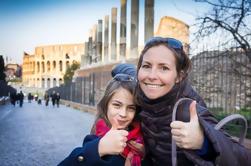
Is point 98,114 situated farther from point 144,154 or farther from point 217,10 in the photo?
point 217,10

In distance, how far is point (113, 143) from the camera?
156cm

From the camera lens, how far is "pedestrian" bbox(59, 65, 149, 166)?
1.57 m

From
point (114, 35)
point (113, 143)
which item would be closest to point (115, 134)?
point (113, 143)

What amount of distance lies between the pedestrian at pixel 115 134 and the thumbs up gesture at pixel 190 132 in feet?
0.84

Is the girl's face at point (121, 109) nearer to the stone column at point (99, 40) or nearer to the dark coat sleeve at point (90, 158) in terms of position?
the dark coat sleeve at point (90, 158)

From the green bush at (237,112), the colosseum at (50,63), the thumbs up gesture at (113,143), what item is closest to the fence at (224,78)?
the green bush at (237,112)

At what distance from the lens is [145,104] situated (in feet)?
5.42

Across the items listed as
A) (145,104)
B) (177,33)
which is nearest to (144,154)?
(145,104)

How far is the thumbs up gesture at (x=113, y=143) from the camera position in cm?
156

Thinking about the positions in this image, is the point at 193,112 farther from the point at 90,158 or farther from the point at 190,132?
the point at 90,158

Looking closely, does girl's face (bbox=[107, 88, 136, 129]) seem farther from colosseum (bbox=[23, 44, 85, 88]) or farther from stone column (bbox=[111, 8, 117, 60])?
colosseum (bbox=[23, 44, 85, 88])

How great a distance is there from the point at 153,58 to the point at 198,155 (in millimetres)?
403

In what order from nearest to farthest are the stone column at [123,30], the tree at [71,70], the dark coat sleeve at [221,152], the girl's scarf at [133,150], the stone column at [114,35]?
1. the dark coat sleeve at [221,152]
2. the girl's scarf at [133,150]
3. the stone column at [123,30]
4. the stone column at [114,35]
5. the tree at [71,70]

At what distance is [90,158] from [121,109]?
0.92 feet
